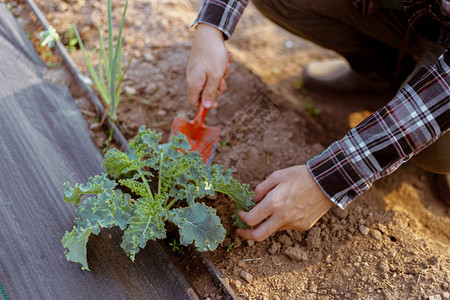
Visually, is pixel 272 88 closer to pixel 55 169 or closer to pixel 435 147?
pixel 435 147

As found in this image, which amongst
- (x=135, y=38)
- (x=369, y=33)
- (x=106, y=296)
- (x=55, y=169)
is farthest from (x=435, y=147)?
(x=135, y=38)

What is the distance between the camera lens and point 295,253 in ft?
5.30

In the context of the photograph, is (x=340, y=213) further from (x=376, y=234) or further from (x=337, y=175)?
(x=337, y=175)

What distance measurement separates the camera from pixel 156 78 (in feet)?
7.48

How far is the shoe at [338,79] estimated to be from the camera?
2.36 metres

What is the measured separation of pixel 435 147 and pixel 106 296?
1.37 m

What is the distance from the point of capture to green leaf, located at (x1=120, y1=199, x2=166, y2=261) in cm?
137

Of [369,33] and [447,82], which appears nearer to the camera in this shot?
[447,82]

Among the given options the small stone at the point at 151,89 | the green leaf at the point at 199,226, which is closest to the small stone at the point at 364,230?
the green leaf at the point at 199,226

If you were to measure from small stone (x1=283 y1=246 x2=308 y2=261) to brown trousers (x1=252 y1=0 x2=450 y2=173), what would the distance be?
643 mm

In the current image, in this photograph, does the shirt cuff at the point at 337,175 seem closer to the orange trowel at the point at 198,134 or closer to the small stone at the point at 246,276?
the small stone at the point at 246,276

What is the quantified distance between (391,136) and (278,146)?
2.52 feet

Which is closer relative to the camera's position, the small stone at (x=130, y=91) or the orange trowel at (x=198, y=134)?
the orange trowel at (x=198, y=134)

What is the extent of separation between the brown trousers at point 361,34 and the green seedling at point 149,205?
0.92 meters
